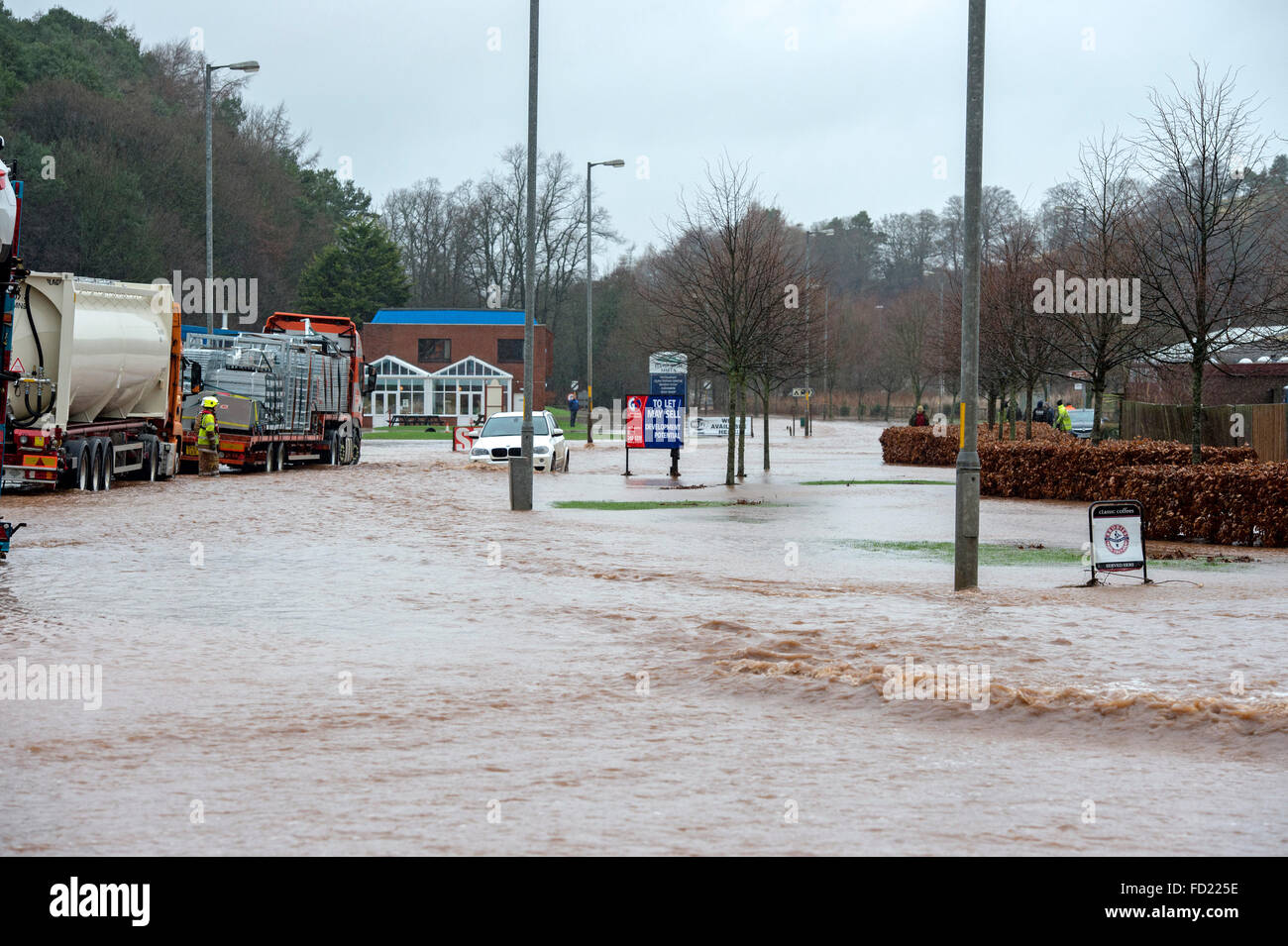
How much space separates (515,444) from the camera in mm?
38938

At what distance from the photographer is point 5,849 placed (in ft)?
19.0

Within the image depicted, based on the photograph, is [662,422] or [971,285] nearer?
[971,285]

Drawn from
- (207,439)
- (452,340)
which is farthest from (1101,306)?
(452,340)

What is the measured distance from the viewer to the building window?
3797 inches

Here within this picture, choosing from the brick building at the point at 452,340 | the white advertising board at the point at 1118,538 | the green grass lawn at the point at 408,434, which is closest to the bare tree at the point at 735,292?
the white advertising board at the point at 1118,538

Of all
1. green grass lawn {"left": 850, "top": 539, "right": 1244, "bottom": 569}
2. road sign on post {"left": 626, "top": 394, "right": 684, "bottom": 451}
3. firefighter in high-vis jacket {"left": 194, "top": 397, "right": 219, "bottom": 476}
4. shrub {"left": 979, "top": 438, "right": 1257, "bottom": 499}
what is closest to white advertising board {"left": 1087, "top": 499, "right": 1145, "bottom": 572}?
green grass lawn {"left": 850, "top": 539, "right": 1244, "bottom": 569}

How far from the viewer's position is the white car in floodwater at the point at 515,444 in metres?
37.6

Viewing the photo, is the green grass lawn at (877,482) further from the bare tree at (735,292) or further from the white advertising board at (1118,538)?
the white advertising board at (1118,538)

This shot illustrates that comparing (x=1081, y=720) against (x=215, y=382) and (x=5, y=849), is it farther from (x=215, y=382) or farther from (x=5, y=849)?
(x=215, y=382)

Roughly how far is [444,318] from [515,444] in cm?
5927

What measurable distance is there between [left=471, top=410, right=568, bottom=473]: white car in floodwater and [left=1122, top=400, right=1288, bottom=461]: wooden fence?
17.2 m

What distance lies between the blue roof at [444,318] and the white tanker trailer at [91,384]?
214 ft

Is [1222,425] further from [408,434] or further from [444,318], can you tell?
[444,318]

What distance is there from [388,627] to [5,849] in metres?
6.35
